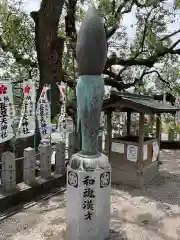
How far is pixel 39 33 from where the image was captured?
8734mm

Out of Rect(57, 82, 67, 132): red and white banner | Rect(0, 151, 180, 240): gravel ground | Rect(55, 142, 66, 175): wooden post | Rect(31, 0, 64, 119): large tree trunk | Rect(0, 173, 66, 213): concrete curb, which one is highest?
Rect(31, 0, 64, 119): large tree trunk

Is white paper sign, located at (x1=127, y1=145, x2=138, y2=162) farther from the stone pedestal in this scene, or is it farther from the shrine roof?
the stone pedestal

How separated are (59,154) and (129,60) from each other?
7.16 m

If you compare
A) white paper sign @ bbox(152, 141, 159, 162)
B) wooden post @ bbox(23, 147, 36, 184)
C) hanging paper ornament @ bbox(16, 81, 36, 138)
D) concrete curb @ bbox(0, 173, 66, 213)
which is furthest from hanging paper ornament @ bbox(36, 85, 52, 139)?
white paper sign @ bbox(152, 141, 159, 162)

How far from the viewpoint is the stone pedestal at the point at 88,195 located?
4266 millimetres

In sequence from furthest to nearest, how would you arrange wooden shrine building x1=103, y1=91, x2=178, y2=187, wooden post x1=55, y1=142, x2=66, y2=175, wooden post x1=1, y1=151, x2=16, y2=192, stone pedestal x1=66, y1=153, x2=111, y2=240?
wooden post x1=55, y1=142, x2=66, y2=175, wooden shrine building x1=103, y1=91, x2=178, y2=187, wooden post x1=1, y1=151, x2=16, y2=192, stone pedestal x1=66, y1=153, x2=111, y2=240

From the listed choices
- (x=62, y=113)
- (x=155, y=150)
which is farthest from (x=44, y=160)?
(x=155, y=150)

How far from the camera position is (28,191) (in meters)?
6.48

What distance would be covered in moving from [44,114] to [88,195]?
4.00 m

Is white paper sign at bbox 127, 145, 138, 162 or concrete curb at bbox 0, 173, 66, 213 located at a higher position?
white paper sign at bbox 127, 145, 138, 162

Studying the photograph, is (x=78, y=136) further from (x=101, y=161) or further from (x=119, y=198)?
(x=101, y=161)

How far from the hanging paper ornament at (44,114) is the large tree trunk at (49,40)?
1.12m

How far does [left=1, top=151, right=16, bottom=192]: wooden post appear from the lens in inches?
236

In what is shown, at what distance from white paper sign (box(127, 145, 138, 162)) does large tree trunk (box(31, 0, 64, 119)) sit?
339cm
